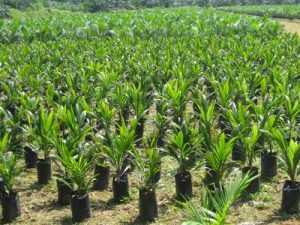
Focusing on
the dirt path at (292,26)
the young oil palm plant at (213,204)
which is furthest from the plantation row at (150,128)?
the dirt path at (292,26)

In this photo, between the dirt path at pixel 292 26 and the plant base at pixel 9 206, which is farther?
the dirt path at pixel 292 26

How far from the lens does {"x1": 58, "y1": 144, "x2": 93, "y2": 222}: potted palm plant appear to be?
12.6 feet

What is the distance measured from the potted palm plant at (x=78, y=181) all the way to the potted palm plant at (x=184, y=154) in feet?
2.80

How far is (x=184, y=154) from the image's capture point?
4.22m

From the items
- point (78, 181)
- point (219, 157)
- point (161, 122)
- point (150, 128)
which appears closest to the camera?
point (78, 181)

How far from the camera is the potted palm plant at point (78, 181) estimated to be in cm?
385

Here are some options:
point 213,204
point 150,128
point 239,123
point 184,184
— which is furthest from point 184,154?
point 150,128

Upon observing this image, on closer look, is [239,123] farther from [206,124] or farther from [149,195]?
[149,195]

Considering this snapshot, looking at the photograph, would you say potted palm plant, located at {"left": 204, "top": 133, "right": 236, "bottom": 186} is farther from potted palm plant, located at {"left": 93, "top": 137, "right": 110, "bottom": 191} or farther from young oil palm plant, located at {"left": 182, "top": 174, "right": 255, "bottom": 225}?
potted palm plant, located at {"left": 93, "top": 137, "right": 110, "bottom": 191}

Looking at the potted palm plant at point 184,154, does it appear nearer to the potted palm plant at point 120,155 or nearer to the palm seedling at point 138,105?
the potted palm plant at point 120,155

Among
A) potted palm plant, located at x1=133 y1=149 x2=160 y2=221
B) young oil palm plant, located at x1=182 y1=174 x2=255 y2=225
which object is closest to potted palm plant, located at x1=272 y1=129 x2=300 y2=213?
young oil palm plant, located at x1=182 y1=174 x2=255 y2=225

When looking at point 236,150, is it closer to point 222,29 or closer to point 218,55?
point 218,55

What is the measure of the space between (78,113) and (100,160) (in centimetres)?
66

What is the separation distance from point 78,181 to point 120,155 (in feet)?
1.74
